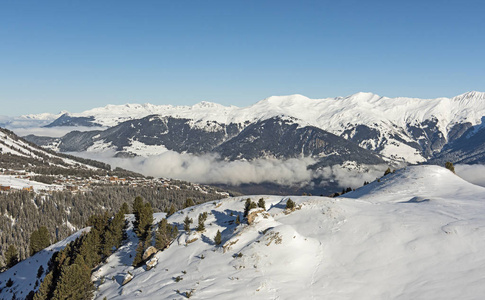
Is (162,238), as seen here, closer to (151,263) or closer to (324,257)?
(151,263)

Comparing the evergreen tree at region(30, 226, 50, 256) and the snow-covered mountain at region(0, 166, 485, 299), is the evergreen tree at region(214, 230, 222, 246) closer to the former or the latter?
the snow-covered mountain at region(0, 166, 485, 299)

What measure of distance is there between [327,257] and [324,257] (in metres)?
0.46

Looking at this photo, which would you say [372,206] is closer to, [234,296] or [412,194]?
[412,194]

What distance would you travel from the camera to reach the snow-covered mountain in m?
39.3

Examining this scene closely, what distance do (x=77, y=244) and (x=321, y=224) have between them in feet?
194

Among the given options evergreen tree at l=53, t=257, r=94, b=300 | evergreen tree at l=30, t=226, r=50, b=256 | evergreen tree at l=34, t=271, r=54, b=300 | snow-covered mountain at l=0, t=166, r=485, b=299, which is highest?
snow-covered mountain at l=0, t=166, r=485, b=299

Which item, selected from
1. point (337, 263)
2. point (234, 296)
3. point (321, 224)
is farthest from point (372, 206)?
point (234, 296)

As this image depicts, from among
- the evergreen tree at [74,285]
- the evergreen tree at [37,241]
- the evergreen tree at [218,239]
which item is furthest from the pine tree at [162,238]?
the evergreen tree at [37,241]

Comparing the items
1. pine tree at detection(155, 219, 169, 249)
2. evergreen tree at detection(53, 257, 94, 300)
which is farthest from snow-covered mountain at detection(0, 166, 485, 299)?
evergreen tree at detection(53, 257, 94, 300)

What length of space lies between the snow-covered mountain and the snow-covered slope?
15 cm

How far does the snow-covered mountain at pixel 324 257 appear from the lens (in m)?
39.3

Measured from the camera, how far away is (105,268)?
6019 cm

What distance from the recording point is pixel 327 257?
48.0 meters

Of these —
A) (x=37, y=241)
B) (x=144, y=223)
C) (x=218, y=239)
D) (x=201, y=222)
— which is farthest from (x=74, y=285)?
(x=37, y=241)
